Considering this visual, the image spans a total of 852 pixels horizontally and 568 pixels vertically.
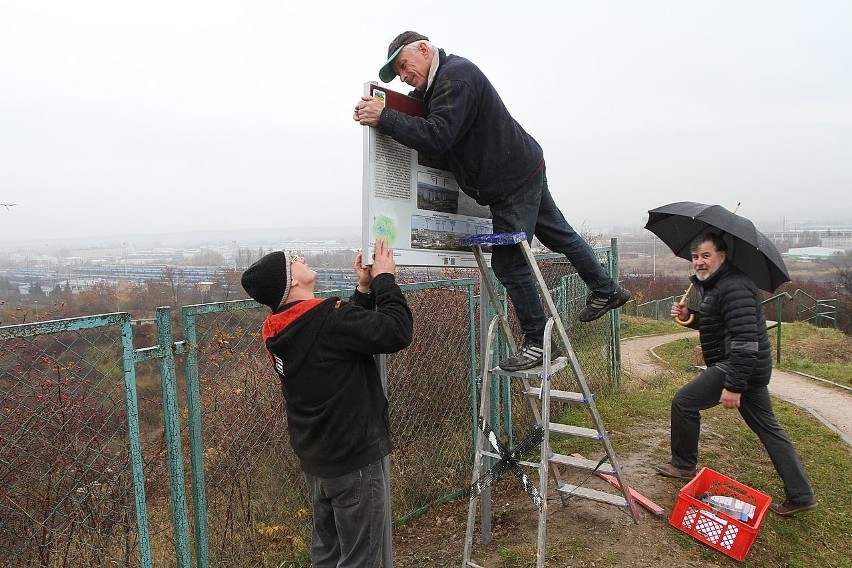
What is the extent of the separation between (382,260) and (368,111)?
62 cm

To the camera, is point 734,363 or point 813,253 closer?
point 734,363

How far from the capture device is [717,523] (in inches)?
146

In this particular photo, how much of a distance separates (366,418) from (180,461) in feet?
3.22

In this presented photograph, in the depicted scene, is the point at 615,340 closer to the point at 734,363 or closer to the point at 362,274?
the point at 734,363

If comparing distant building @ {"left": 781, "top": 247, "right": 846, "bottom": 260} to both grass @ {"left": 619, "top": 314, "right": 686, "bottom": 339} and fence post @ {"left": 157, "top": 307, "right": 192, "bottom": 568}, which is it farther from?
fence post @ {"left": 157, "top": 307, "right": 192, "bottom": 568}

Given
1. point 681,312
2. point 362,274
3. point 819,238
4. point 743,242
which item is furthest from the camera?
point 819,238

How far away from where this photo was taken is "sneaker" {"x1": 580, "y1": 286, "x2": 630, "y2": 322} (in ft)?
10.9

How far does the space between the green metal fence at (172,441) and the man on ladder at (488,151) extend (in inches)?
32.5

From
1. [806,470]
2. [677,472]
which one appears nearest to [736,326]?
[677,472]

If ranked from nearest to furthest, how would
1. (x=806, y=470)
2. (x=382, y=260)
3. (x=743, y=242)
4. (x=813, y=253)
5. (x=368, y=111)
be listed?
(x=368, y=111) < (x=382, y=260) < (x=743, y=242) < (x=806, y=470) < (x=813, y=253)

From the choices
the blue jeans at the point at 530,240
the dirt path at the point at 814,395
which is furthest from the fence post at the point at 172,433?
the dirt path at the point at 814,395

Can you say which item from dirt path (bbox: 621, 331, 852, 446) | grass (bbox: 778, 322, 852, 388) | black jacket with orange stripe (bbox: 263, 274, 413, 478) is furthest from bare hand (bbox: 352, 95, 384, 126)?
grass (bbox: 778, 322, 852, 388)

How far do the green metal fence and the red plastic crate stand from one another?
167cm

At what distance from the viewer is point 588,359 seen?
24.0ft
